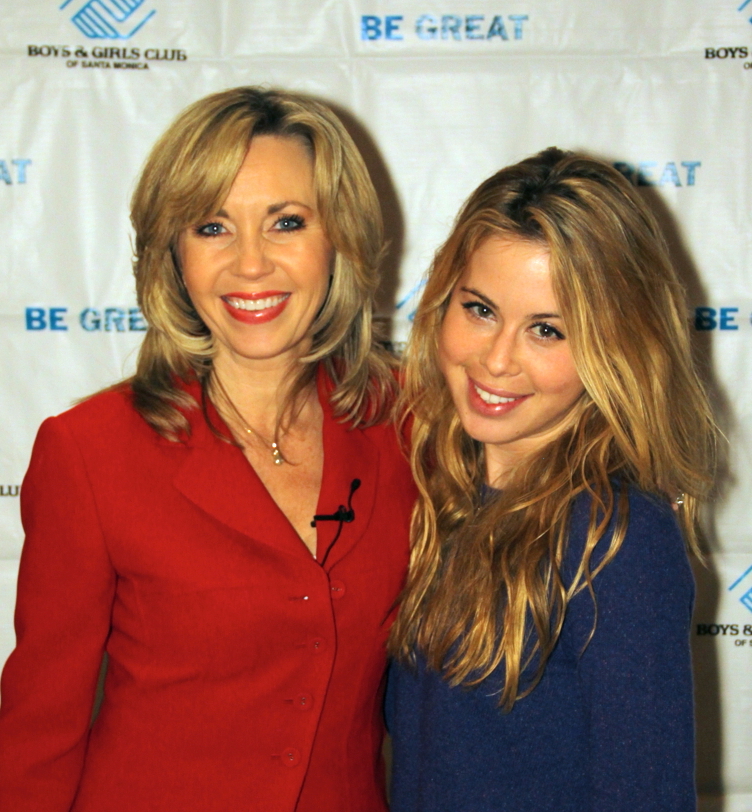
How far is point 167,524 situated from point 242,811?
44 cm

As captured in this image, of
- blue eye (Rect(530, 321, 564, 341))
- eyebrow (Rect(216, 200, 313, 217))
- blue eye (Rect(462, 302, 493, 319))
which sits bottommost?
blue eye (Rect(530, 321, 564, 341))

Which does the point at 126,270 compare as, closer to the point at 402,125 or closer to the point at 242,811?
the point at 402,125

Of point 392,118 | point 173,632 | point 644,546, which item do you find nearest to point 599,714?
point 644,546

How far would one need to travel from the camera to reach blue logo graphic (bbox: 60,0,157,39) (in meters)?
1.98

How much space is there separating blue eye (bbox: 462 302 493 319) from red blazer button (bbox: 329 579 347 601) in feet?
1.49

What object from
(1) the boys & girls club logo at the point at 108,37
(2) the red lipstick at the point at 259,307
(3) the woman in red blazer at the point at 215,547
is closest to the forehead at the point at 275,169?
(3) the woman in red blazer at the point at 215,547

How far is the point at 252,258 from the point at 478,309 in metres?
0.36

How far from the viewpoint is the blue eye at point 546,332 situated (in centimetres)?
122

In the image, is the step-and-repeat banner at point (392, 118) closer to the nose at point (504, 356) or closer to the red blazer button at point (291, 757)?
the nose at point (504, 356)

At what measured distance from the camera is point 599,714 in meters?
1.13

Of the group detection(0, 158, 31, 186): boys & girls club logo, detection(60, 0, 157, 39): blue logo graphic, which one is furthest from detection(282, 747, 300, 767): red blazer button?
detection(60, 0, 157, 39): blue logo graphic

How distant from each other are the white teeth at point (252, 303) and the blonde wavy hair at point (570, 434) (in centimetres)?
25

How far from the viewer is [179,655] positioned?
1.32 meters

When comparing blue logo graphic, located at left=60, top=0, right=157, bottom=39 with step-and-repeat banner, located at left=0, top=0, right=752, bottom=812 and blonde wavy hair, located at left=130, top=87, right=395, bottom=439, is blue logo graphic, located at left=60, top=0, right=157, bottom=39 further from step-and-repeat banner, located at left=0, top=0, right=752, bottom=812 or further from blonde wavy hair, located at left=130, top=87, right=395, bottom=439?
blonde wavy hair, located at left=130, top=87, right=395, bottom=439
